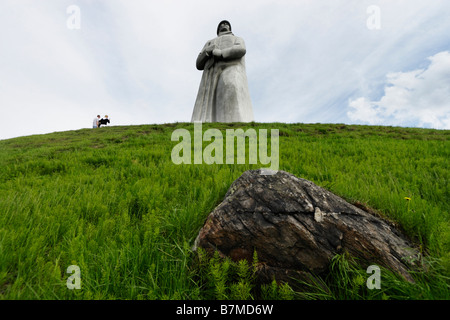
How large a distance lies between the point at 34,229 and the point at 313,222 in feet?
6.04

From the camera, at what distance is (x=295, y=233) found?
Answer: 1.14m

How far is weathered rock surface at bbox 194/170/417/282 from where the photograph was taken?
1.09 meters

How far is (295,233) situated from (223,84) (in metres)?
11.9

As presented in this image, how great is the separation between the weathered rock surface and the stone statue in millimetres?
10359

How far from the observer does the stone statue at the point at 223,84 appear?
38.4 feet

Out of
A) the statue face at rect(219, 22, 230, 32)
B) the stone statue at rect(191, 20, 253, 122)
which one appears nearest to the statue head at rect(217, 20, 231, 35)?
the statue face at rect(219, 22, 230, 32)

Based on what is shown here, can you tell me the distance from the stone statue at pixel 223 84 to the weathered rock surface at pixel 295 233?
34.0 ft

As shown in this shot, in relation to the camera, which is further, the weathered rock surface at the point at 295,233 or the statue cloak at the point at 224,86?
the statue cloak at the point at 224,86
